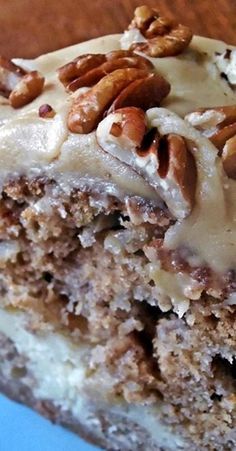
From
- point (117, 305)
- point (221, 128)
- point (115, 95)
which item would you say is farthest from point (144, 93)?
point (117, 305)

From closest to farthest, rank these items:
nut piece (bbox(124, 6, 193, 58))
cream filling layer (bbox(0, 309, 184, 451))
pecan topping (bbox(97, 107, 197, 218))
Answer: pecan topping (bbox(97, 107, 197, 218)), nut piece (bbox(124, 6, 193, 58)), cream filling layer (bbox(0, 309, 184, 451))

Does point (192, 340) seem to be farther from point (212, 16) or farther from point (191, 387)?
point (212, 16)

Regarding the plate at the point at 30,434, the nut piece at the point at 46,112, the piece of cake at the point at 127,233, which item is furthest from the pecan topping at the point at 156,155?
the plate at the point at 30,434

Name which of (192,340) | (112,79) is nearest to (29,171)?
(112,79)

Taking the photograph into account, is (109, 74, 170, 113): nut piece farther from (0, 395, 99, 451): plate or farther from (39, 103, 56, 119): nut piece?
(0, 395, 99, 451): plate

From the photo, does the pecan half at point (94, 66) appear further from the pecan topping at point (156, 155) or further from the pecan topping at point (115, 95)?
the pecan topping at point (156, 155)

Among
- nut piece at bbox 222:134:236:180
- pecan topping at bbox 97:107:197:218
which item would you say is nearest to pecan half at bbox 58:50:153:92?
pecan topping at bbox 97:107:197:218
